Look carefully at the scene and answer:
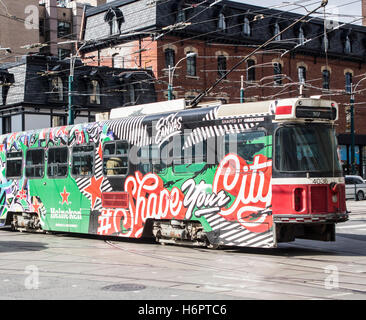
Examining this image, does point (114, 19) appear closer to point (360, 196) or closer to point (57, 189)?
point (360, 196)

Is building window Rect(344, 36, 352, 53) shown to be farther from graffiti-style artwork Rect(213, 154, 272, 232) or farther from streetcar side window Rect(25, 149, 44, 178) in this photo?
graffiti-style artwork Rect(213, 154, 272, 232)

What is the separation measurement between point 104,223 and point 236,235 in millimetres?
4405

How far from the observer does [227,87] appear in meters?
48.3

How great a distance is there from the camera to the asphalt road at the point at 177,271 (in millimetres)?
9227

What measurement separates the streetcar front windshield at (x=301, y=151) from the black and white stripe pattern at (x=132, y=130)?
373 centimetres

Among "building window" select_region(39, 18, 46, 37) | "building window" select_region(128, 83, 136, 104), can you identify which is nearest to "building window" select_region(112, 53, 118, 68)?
"building window" select_region(128, 83, 136, 104)

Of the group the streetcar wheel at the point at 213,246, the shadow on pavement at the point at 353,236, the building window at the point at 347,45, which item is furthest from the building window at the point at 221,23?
the streetcar wheel at the point at 213,246

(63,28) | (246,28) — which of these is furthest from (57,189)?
(63,28)

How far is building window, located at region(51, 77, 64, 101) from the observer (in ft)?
142

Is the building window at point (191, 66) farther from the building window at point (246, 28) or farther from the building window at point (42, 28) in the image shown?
the building window at point (42, 28)

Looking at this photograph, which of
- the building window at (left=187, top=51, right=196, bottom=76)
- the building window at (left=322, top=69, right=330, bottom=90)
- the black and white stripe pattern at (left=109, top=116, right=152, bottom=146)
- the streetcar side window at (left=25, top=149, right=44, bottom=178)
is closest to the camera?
the black and white stripe pattern at (left=109, top=116, right=152, bottom=146)

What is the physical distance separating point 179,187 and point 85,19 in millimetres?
38091

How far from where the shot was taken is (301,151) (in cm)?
1352
